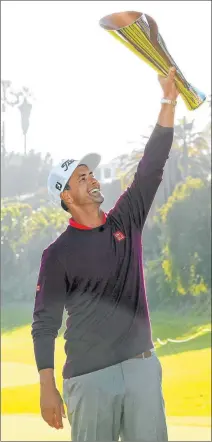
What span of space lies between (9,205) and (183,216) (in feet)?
35.8

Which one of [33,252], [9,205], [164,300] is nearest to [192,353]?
[164,300]

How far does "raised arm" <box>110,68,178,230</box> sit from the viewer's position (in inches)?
137

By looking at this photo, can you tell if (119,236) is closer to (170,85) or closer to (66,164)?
(66,164)

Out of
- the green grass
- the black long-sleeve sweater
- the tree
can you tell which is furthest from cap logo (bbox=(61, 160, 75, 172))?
the tree

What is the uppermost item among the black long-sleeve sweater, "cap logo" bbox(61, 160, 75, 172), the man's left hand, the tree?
the tree

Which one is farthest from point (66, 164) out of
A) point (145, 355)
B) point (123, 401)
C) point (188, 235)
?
point (188, 235)

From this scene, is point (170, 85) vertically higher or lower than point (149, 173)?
higher

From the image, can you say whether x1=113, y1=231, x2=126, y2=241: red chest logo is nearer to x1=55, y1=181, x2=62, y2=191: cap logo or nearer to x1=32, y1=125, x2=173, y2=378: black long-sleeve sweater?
x1=32, y1=125, x2=173, y2=378: black long-sleeve sweater

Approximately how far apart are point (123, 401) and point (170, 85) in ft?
3.50

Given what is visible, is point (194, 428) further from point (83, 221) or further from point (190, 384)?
point (190, 384)

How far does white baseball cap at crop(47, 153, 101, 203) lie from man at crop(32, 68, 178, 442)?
2.7 inches

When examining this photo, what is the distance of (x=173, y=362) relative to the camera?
3362cm

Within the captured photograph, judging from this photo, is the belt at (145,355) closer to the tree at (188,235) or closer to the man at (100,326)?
the man at (100,326)

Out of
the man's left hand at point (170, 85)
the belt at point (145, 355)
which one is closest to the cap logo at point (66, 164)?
the man's left hand at point (170, 85)
